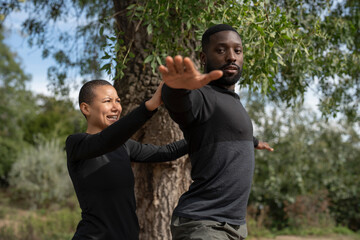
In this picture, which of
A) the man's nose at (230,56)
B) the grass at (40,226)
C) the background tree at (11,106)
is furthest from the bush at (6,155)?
the man's nose at (230,56)

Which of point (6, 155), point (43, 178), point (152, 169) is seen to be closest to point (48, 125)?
point (6, 155)

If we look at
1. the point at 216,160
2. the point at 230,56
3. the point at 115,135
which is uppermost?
the point at 230,56

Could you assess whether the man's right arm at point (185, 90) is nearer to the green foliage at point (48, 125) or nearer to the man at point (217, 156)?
the man at point (217, 156)

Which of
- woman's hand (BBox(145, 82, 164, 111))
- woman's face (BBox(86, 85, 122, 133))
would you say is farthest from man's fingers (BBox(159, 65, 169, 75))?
woman's face (BBox(86, 85, 122, 133))

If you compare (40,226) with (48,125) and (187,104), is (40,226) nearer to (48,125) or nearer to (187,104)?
(187,104)

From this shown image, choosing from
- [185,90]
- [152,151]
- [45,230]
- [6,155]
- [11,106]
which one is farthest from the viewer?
[11,106]

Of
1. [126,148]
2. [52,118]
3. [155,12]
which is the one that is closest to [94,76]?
[155,12]

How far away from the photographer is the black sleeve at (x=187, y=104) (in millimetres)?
1655

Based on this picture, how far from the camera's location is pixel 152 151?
2721mm

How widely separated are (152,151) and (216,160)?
36.0 inches

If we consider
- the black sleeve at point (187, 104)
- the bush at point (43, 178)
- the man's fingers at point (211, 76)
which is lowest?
the bush at point (43, 178)

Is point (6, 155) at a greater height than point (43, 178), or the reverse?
point (6, 155)

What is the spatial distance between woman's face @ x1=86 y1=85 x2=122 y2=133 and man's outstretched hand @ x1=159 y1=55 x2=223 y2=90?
3.21ft

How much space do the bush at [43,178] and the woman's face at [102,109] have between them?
1221 cm
